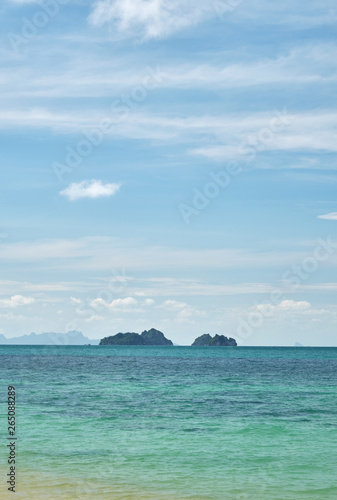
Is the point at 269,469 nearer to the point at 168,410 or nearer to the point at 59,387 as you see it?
the point at 168,410

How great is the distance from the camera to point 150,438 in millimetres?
30797

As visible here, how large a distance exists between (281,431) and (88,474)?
587 inches

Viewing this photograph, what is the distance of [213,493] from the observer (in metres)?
20.8

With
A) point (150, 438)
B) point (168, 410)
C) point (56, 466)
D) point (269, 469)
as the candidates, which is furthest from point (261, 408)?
point (56, 466)

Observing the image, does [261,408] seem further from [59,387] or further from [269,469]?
[59,387]

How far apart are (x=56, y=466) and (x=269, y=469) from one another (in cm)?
943

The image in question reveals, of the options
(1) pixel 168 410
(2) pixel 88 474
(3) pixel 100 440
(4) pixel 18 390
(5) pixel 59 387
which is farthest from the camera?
(5) pixel 59 387

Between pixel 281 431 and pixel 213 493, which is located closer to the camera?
pixel 213 493

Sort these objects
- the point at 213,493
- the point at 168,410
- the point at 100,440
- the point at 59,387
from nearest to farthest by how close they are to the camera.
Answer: the point at 213,493 → the point at 100,440 → the point at 168,410 → the point at 59,387

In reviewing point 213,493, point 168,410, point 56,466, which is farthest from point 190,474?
point 168,410

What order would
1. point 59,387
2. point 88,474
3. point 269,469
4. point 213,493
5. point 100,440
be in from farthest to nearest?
point 59,387
point 100,440
point 269,469
point 88,474
point 213,493

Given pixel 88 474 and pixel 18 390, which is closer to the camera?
pixel 88 474

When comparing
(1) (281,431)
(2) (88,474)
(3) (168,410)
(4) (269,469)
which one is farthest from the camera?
(3) (168,410)

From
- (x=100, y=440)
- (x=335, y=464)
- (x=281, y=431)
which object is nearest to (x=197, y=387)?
(x=281, y=431)
